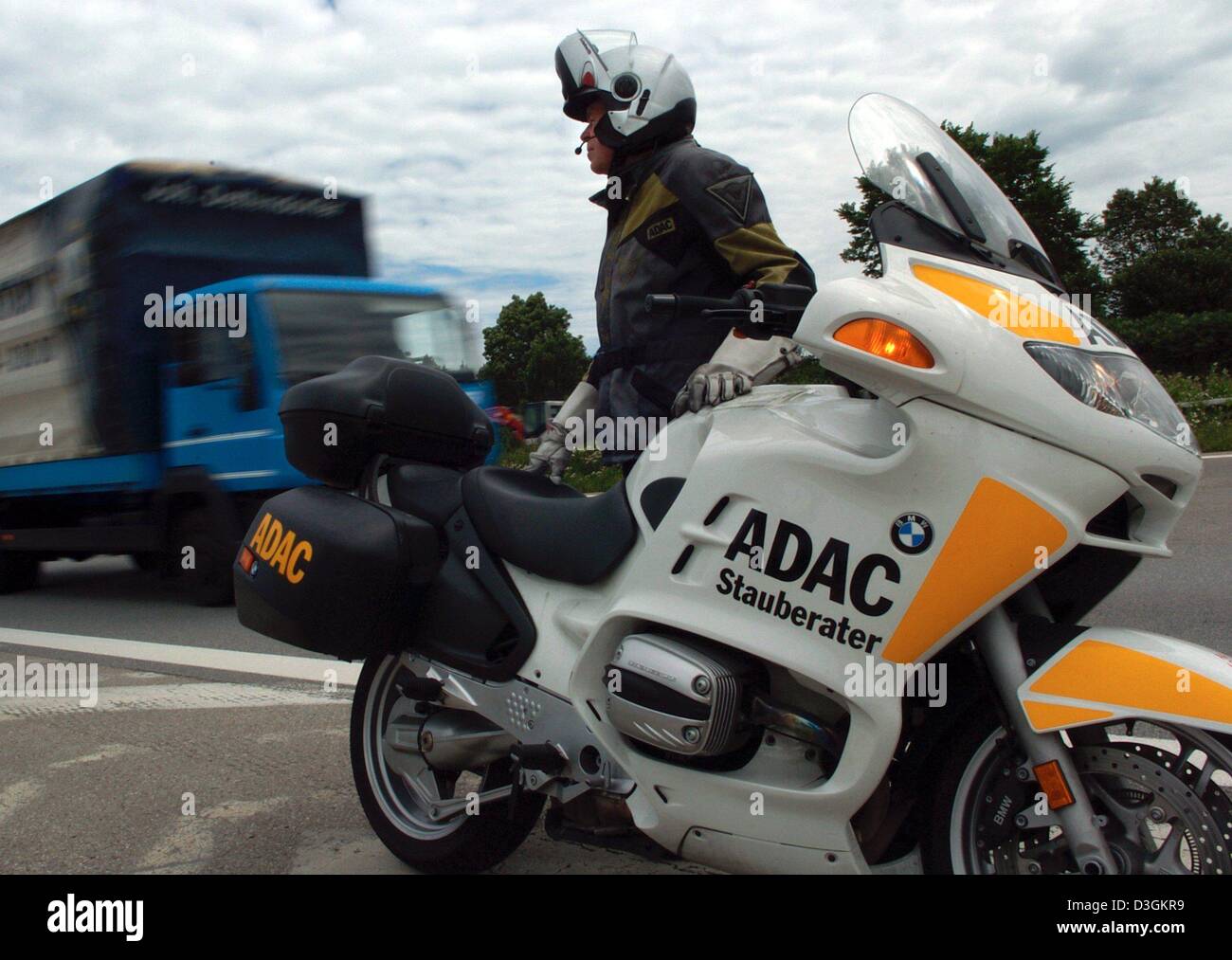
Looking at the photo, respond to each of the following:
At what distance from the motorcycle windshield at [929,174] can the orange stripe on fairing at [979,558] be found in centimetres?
59

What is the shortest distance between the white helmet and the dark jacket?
0.22 ft

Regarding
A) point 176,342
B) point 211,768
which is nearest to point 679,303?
point 211,768

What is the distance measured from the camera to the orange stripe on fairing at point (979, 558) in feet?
6.52

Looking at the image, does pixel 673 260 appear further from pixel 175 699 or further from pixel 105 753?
pixel 175 699

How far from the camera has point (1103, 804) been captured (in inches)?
78.7

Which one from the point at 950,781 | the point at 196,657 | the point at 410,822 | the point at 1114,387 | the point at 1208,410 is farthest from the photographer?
the point at 1208,410

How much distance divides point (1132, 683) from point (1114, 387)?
0.52m

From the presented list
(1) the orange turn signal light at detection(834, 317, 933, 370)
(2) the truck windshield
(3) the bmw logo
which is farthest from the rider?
(2) the truck windshield

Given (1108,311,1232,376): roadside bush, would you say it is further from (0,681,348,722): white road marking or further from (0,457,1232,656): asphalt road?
(0,681,348,722): white road marking

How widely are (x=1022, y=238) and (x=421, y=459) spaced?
160cm

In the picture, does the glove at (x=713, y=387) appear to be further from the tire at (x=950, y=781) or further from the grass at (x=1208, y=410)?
the grass at (x=1208, y=410)

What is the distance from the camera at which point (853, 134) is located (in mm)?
2434

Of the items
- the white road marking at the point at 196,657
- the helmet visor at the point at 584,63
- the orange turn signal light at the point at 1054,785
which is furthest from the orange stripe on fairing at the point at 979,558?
the white road marking at the point at 196,657
